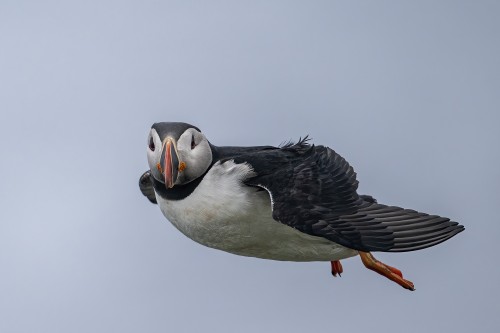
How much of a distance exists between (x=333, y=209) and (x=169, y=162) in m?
2.13

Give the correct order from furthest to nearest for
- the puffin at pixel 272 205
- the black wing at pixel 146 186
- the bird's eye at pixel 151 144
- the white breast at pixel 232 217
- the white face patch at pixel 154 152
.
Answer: the black wing at pixel 146 186 < the white breast at pixel 232 217 < the bird's eye at pixel 151 144 < the white face patch at pixel 154 152 < the puffin at pixel 272 205

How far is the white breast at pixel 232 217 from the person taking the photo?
13.8 metres

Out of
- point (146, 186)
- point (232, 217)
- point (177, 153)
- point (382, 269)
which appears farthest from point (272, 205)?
point (146, 186)

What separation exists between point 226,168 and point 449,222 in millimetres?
2901

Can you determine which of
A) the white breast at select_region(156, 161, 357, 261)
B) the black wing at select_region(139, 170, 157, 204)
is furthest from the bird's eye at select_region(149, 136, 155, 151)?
the black wing at select_region(139, 170, 157, 204)

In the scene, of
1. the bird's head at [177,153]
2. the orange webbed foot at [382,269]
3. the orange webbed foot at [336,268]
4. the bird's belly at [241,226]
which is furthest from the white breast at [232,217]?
the orange webbed foot at [336,268]

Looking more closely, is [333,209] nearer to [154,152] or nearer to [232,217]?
[232,217]

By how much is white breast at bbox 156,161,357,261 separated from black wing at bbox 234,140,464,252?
239mm

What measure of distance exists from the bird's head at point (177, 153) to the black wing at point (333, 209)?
1.80 ft

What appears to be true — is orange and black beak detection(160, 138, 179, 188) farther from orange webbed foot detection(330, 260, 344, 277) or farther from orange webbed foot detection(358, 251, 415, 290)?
orange webbed foot detection(330, 260, 344, 277)

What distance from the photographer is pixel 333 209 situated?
1351 centimetres

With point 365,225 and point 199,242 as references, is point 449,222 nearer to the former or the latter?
point 365,225

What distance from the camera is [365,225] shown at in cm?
1323

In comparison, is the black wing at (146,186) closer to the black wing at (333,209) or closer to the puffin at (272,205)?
the puffin at (272,205)
